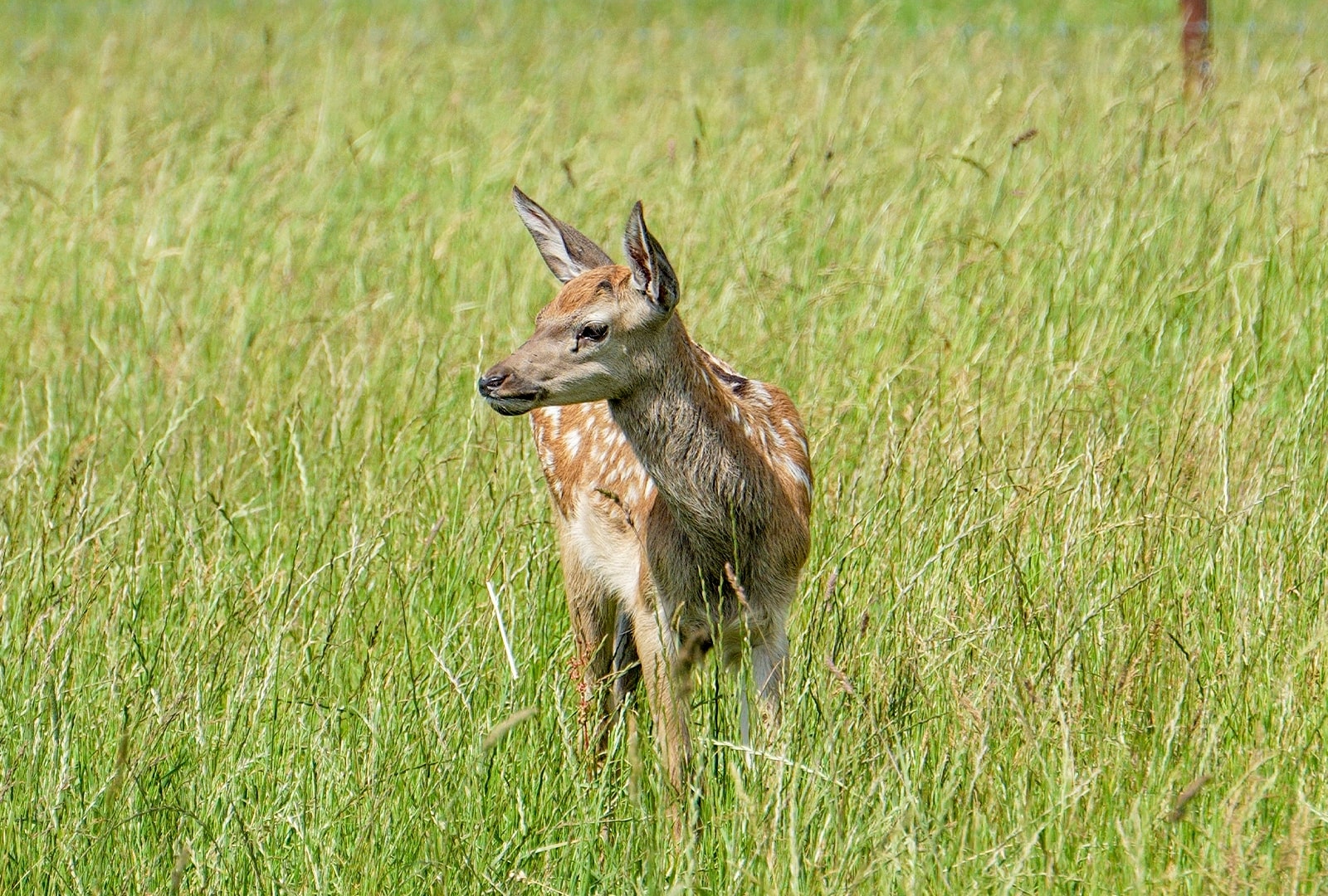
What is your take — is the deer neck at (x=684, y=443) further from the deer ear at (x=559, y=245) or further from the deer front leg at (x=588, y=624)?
the deer front leg at (x=588, y=624)

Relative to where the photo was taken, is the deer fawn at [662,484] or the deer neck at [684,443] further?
the deer neck at [684,443]

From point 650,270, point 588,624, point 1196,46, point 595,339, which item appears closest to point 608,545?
point 588,624

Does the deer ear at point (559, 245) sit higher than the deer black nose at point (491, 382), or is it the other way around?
the deer ear at point (559, 245)

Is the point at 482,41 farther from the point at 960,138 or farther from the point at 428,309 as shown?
the point at 428,309

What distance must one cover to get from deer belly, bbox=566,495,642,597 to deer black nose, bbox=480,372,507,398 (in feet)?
1.98

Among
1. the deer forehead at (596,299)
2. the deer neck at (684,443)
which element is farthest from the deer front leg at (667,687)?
the deer forehead at (596,299)

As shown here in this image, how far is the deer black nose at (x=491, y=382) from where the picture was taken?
332 cm

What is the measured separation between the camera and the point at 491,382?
3326 millimetres

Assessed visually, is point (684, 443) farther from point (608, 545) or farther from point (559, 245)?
point (559, 245)

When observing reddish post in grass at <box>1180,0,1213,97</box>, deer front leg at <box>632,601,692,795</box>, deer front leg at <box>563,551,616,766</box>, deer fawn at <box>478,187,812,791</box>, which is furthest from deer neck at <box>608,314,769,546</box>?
reddish post in grass at <box>1180,0,1213,97</box>

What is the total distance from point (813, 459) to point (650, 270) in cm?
129

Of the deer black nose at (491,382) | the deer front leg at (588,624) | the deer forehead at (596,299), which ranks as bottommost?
the deer front leg at (588,624)

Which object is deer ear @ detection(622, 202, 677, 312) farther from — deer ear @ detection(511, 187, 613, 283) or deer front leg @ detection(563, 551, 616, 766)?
deer front leg @ detection(563, 551, 616, 766)

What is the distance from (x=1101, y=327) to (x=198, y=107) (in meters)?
4.86
